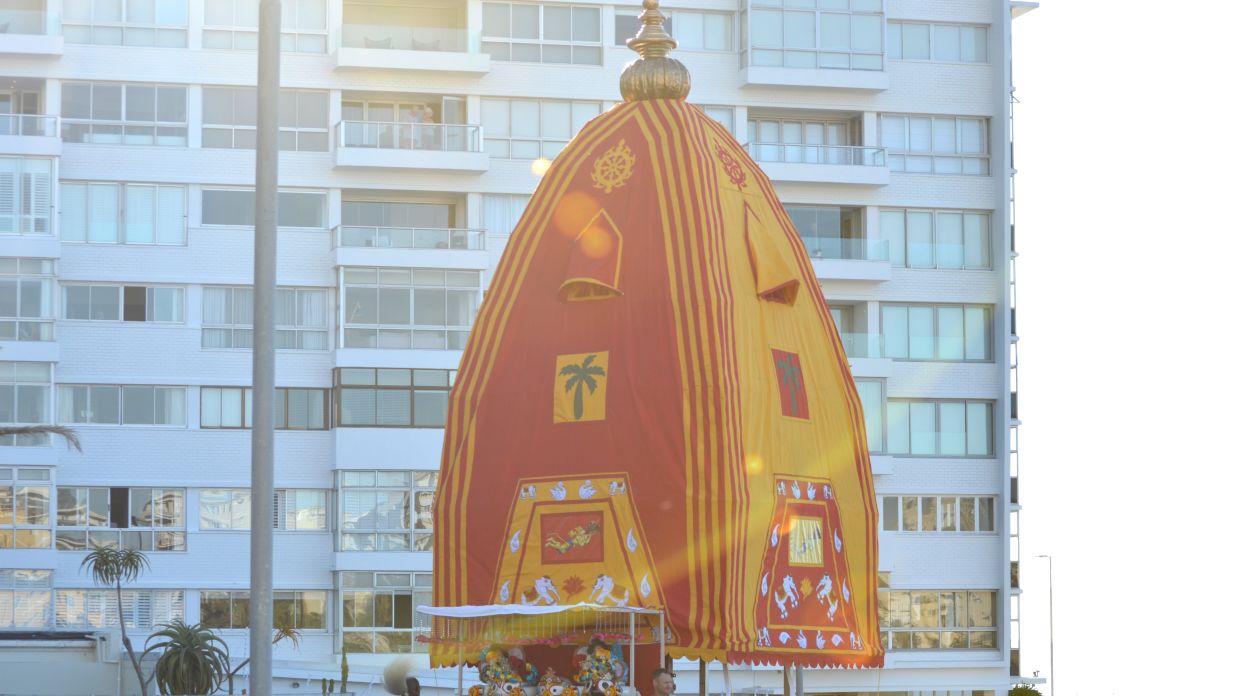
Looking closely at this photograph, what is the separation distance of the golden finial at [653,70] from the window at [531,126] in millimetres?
30527

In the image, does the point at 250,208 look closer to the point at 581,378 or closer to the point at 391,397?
the point at 391,397

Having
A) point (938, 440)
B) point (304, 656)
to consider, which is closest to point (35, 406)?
point (304, 656)

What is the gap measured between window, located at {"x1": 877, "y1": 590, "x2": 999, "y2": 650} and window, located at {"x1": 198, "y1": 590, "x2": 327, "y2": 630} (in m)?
16.4

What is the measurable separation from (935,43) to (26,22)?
26.7m

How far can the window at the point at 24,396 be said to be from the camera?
57.1m

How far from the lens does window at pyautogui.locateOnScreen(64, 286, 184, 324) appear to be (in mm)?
58281

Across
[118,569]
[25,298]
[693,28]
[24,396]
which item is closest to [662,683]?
[118,569]

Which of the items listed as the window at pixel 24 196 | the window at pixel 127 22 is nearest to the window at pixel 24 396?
the window at pixel 24 196

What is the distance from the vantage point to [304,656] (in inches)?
2277

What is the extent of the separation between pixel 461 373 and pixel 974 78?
38473 millimetres

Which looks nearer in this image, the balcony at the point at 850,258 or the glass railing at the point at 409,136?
the glass railing at the point at 409,136

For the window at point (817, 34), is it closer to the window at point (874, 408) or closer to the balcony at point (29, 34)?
the window at point (874, 408)

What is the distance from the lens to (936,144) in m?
63.9

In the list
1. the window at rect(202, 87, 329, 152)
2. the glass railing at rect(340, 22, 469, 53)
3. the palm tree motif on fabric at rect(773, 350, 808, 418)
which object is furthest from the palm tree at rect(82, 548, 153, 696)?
the palm tree motif on fabric at rect(773, 350, 808, 418)
